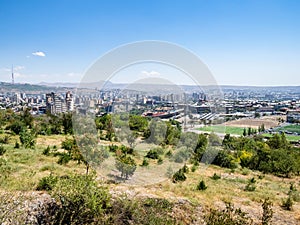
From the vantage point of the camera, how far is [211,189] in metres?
9.58

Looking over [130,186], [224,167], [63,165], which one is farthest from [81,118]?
[224,167]

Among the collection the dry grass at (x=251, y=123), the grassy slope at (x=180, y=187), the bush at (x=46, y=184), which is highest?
the bush at (x=46, y=184)

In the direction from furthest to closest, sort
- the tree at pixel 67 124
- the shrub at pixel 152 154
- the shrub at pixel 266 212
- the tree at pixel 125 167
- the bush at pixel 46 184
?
1. the tree at pixel 67 124
2. the shrub at pixel 152 154
3. the tree at pixel 125 167
4. the bush at pixel 46 184
5. the shrub at pixel 266 212

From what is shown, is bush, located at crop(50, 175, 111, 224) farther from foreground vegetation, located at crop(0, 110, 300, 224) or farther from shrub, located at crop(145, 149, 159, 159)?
shrub, located at crop(145, 149, 159, 159)

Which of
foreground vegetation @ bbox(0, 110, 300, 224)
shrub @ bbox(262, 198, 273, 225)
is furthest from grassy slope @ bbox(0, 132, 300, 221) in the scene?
shrub @ bbox(262, 198, 273, 225)

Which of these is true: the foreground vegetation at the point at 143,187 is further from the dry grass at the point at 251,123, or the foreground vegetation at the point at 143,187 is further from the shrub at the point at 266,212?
the dry grass at the point at 251,123

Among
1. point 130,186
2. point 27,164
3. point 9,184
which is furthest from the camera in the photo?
point 27,164

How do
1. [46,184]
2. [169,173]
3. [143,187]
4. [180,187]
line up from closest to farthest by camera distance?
[46,184], [143,187], [180,187], [169,173]

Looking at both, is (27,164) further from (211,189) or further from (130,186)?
(211,189)

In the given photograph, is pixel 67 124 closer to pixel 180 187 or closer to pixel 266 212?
pixel 180 187

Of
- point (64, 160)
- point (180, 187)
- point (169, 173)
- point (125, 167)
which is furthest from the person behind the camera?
point (64, 160)

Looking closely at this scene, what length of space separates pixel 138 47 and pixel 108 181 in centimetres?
502

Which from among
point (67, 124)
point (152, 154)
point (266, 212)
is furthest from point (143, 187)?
point (67, 124)

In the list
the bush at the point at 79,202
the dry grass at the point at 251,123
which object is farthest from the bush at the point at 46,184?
the dry grass at the point at 251,123
